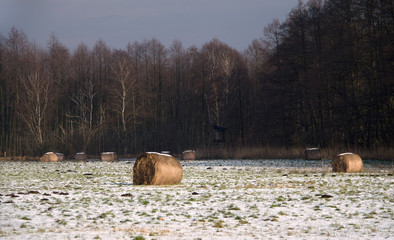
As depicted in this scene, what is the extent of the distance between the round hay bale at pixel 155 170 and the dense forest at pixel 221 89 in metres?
26.3

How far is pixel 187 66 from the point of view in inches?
2785

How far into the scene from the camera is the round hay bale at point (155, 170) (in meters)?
17.6

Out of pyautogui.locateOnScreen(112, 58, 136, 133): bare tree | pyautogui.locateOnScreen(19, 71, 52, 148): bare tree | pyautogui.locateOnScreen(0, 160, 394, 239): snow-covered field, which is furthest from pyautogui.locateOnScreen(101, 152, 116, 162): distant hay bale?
pyautogui.locateOnScreen(0, 160, 394, 239): snow-covered field

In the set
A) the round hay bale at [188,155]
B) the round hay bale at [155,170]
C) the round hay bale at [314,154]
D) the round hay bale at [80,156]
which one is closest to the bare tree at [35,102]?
the round hay bale at [80,156]

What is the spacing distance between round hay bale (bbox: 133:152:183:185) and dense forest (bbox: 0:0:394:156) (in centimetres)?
2631

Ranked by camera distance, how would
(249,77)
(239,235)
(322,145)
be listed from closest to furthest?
(239,235) → (322,145) → (249,77)

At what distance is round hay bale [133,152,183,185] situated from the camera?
1761 cm

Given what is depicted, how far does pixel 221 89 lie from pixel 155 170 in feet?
150

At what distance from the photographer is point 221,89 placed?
62.6 metres

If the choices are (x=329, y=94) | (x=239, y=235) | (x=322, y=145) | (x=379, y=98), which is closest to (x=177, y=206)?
(x=239, y=235)

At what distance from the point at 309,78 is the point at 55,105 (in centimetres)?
3326

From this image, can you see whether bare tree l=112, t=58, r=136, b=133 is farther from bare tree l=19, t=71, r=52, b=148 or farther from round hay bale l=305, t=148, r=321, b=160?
round hay bale l=305, t=148, r=321, b=160

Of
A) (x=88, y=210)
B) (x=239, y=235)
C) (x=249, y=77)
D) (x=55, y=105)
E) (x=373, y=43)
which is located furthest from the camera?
(x=249, y=77)

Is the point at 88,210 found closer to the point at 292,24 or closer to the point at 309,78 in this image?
the point at 309,78
